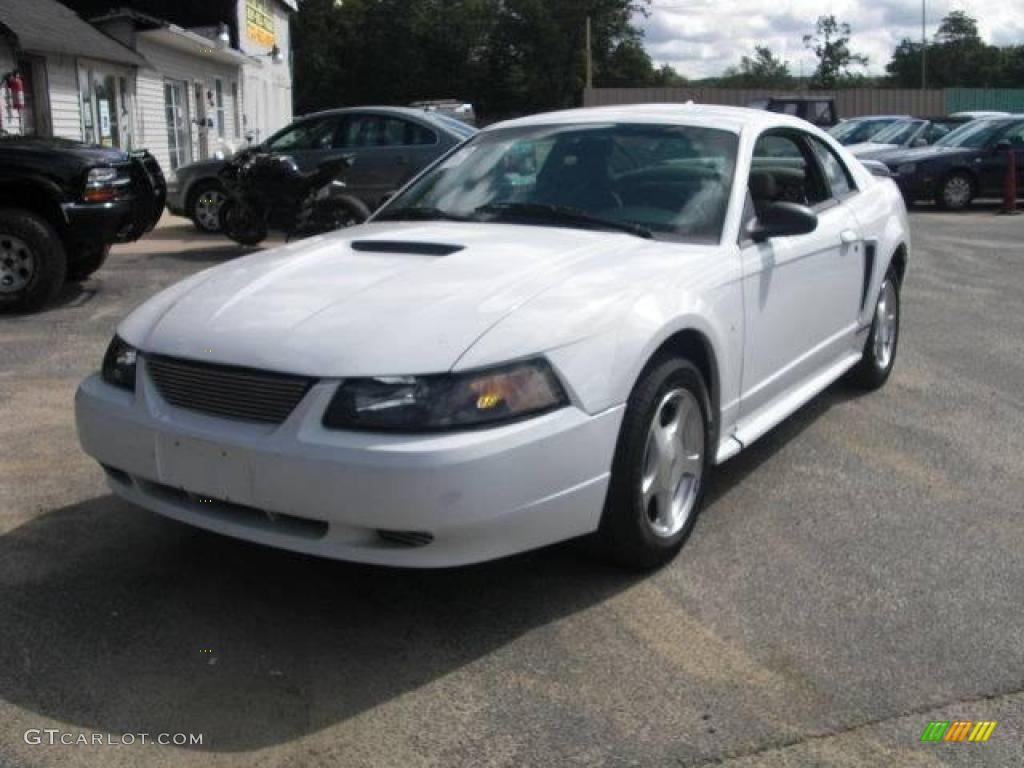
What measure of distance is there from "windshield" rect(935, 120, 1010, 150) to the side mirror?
15.5 metres

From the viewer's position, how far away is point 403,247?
3979mm

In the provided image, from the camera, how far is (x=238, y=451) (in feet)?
10.0

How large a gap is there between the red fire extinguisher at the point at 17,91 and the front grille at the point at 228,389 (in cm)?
Answer: 1157

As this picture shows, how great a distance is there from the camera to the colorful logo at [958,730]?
9.03 ft

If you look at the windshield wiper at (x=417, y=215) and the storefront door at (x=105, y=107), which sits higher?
the storefront door at (x=105, y=107)

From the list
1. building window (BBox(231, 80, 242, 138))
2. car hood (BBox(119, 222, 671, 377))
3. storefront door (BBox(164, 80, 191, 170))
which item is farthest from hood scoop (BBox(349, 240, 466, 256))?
building window (BBox(231, 80, 242, 138))

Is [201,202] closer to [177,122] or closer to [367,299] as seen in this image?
[177,122]

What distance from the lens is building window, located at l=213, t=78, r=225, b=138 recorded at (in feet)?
87.2

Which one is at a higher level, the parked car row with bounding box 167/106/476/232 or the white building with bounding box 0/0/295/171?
the white building with bounding box 0/0/295/171

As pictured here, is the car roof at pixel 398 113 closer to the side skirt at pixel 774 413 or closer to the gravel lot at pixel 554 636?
the side skirt at pixel 774 413

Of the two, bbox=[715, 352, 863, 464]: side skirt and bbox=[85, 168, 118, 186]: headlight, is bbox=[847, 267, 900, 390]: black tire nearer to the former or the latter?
bbox=[715, 352, 863, 464]: side skirt

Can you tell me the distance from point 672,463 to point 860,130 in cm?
1979

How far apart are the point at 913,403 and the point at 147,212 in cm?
610

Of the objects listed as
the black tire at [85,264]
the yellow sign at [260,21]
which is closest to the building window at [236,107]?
the yellow sign at [260,21]
